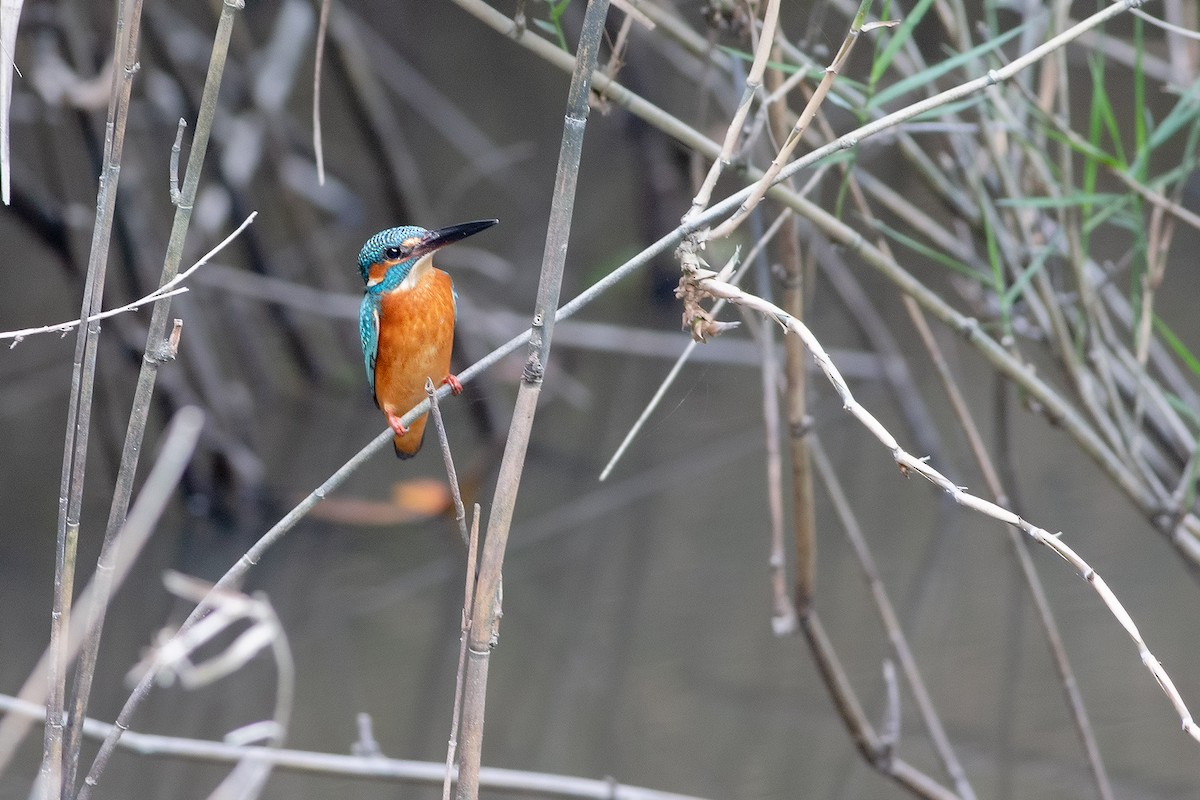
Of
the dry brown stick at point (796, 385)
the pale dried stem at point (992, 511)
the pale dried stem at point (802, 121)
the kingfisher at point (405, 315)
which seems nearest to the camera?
the pale dried stem at point (992, 511)

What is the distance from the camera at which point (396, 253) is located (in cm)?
153

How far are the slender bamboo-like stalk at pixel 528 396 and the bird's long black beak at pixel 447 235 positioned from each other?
0.38 meters

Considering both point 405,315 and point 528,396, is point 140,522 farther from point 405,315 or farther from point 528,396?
point 405,315

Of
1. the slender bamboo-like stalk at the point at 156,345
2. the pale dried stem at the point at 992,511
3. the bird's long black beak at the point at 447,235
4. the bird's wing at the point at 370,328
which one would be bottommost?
the pale dried stem at the point at 992,511

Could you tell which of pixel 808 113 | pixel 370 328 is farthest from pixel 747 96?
pixel 370 328

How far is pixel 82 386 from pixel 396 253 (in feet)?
2.43

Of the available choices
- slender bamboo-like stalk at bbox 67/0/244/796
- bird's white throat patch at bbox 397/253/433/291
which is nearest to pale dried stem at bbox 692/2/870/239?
slender bamboo-like stalk at bbox 67/0/244/796

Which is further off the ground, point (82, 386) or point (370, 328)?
point (370, 328)

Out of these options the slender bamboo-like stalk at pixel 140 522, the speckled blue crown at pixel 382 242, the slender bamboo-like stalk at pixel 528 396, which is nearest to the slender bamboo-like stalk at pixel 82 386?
the slender bamboo-like stalk at pixel 140 522

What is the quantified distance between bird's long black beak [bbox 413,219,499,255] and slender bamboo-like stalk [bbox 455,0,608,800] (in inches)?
15.0

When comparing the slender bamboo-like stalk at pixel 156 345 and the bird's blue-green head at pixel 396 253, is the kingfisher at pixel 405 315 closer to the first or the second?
the bird's blue-green head at pixel 396 253

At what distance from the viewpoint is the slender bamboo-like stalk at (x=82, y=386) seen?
78cm

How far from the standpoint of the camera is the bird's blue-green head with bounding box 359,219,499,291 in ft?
4.85

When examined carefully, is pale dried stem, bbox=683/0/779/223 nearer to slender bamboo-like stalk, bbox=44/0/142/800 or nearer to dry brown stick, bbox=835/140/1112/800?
slender bamboo-like stalk, bbox=44/0/142/800
